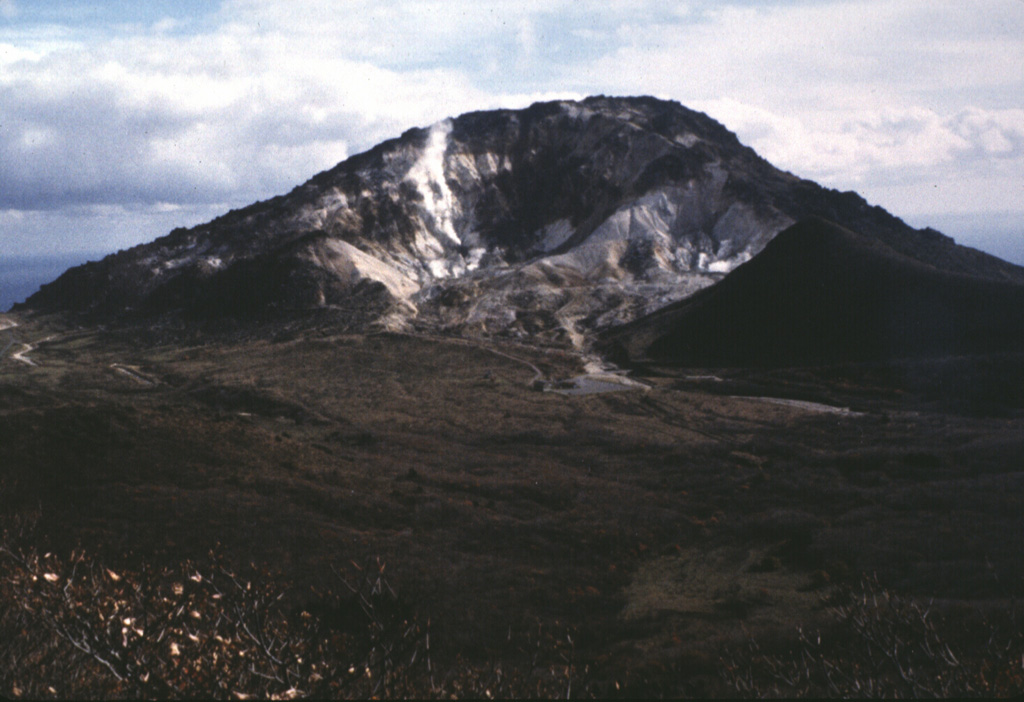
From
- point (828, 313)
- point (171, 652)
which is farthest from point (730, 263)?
point (171, 652)

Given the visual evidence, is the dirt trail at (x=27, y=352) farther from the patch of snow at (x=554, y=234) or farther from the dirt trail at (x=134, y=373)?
the patch of snow at (x=554, y=234)

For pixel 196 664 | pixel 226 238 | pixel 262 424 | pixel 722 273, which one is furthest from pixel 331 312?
pixel 196 664

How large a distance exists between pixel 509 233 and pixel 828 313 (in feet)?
228

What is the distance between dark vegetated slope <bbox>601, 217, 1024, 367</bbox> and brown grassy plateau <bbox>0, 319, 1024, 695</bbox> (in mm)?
9894

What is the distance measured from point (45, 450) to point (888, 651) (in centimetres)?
2894

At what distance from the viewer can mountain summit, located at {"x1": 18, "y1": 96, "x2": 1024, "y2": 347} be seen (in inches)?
3644

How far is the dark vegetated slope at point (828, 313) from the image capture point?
5512 centimetres

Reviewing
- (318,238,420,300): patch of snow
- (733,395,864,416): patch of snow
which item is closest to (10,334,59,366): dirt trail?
(318,238,420,300): patch of snow

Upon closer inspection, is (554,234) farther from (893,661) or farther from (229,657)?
(229,657)

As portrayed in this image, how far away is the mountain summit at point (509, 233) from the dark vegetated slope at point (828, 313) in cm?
1376

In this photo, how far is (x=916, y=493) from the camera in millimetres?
26469

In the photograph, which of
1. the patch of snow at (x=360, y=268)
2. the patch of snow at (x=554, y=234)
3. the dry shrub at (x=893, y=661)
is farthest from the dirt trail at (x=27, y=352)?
the dry shrub at (x=893, y=661)

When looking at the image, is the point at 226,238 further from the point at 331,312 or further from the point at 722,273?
the point at 722,273

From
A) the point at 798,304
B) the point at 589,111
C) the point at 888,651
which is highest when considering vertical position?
the point at 589,111
